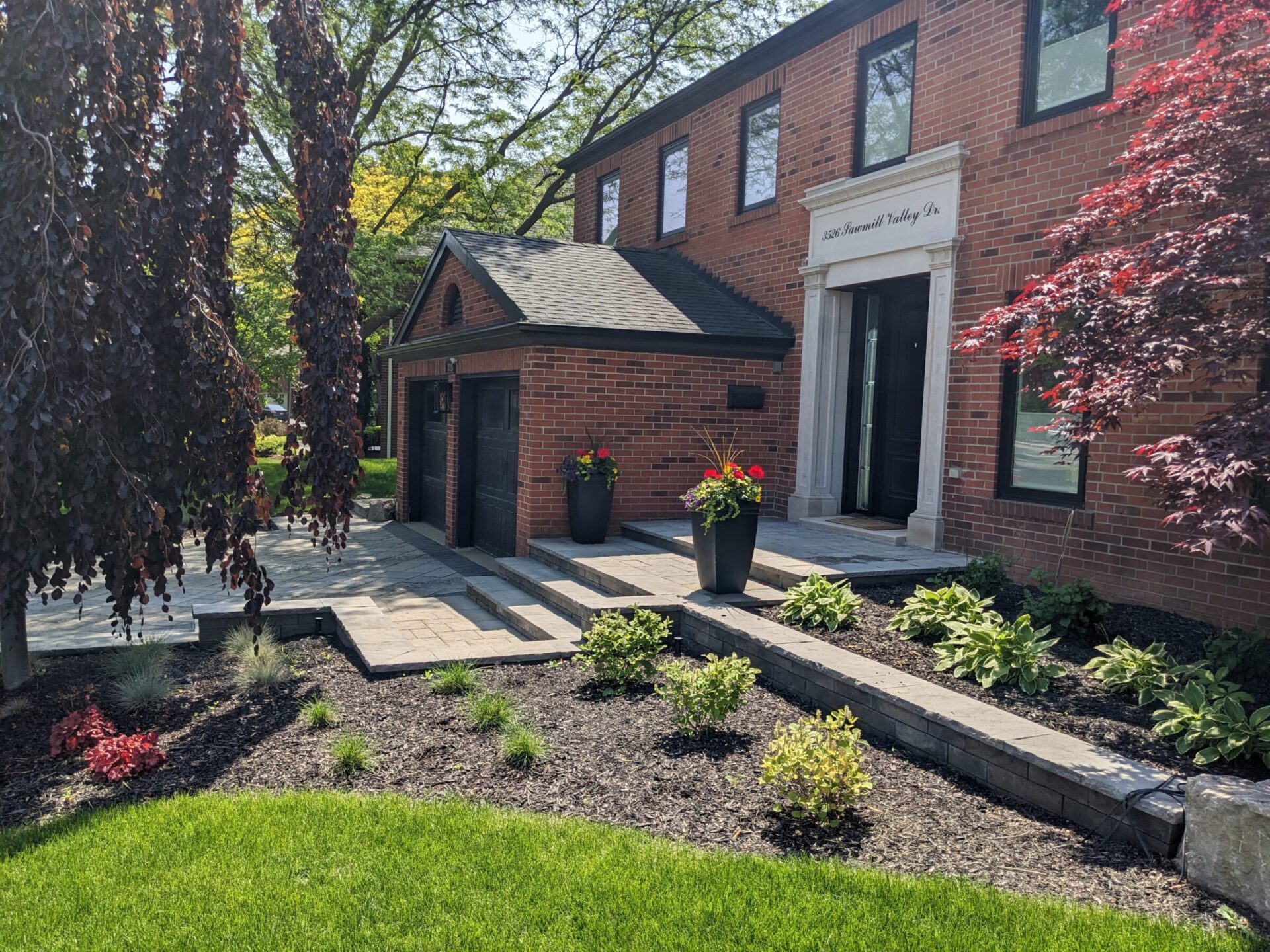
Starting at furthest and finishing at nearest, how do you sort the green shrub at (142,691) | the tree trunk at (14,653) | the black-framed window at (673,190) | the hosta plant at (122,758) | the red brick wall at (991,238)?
the black-framed window at (673,190), the red brick wall at (991,238), the tree trunk at (14,653), the green shrub at (142,691), the hosta plant at (122,758)

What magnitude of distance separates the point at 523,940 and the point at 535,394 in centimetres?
780

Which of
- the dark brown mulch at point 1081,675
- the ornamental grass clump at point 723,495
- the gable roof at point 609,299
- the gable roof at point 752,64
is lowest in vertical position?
the dark brown mulch at point 1081,675

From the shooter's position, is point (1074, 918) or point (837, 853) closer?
point (1074, 918)

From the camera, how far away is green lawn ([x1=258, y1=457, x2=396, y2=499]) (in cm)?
1861

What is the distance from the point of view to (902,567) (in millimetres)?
7746

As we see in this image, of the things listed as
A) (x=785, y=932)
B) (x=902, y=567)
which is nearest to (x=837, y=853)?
(x=785, y=932)

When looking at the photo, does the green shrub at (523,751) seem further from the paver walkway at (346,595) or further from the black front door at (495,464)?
the black front door at (495,464)

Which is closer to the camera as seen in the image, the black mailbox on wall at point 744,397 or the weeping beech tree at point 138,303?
the weeping beech tree at point 138,303

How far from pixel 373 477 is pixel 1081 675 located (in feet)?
57.6

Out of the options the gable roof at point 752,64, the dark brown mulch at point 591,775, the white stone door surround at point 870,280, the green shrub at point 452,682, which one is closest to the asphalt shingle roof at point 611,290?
the white stone door surround at point 870,280

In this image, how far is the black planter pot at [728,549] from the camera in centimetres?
700

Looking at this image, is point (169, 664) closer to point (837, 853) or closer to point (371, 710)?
point (371, 710)

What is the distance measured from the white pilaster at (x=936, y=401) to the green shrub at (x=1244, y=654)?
373 cm

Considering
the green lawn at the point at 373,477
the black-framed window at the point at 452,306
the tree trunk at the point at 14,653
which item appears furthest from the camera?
the green lawn at the point at 373,477
